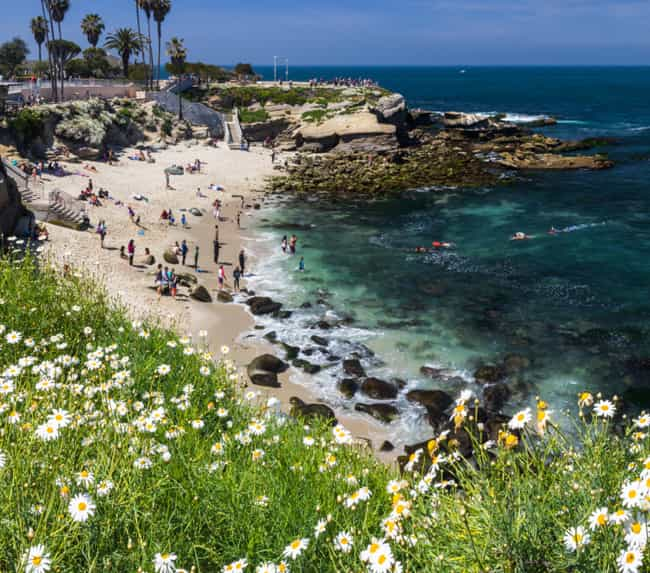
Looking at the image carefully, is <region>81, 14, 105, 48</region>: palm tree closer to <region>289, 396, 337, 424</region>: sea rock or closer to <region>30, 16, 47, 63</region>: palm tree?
<region>30, 16, 47, 63</region>: palm tree

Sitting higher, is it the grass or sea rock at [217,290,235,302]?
the grass

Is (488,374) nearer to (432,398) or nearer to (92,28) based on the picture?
(432,398)

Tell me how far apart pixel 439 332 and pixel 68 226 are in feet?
78.5

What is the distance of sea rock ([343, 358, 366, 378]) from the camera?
845 inches

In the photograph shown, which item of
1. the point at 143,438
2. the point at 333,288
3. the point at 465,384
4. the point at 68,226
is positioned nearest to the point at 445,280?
the point at 333,288

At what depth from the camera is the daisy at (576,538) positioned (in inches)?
148

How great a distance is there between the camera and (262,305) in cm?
2684

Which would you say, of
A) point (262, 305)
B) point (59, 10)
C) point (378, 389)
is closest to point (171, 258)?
point (262, 305)

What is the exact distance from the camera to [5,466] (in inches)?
221

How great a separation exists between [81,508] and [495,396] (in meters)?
18.0

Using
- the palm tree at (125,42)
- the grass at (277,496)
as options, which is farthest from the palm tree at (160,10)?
the grass at (277,496)

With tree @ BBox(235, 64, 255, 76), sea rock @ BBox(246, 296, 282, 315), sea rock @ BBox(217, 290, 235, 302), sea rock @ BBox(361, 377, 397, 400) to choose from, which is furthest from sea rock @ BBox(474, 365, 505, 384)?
tree @ BBox(235, 64, 255, 76)

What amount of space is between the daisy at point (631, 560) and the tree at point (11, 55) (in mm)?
107460

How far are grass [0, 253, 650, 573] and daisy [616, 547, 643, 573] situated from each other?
1.5 inches
